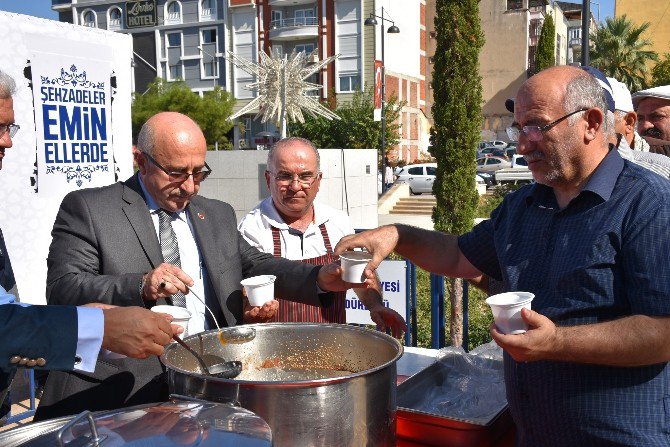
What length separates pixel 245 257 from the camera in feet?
9.50

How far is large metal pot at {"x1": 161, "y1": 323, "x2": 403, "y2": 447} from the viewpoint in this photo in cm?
152

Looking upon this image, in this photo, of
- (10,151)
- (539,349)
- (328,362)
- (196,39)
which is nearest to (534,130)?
(539,349)

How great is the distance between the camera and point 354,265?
93.3 inches

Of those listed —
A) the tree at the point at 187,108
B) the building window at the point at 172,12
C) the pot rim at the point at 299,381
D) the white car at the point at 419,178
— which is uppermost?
the building window at the point at 172,12

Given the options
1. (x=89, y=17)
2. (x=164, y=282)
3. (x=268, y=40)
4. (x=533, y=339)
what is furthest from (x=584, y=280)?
(x=89, y=17)

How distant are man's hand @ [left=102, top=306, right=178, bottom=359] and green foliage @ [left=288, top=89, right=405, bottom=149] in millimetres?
29615

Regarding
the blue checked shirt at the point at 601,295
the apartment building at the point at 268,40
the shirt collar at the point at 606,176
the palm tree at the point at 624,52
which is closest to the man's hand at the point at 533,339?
the blue checked shirt at the point at 601,295

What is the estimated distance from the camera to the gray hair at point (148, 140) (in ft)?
8.36

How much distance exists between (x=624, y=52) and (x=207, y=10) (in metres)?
29.3

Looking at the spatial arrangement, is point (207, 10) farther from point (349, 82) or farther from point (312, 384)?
point (312, 384)

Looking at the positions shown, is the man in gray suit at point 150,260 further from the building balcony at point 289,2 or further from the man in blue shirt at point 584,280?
the building balcony at point 289,2

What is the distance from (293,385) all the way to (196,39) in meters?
49.3

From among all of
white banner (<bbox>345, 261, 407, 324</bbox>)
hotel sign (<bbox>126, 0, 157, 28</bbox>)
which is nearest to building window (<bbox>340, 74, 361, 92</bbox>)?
hotel sign (<bbox>126, 0, 157, 28</bbox>)

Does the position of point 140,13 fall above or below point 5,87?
above
